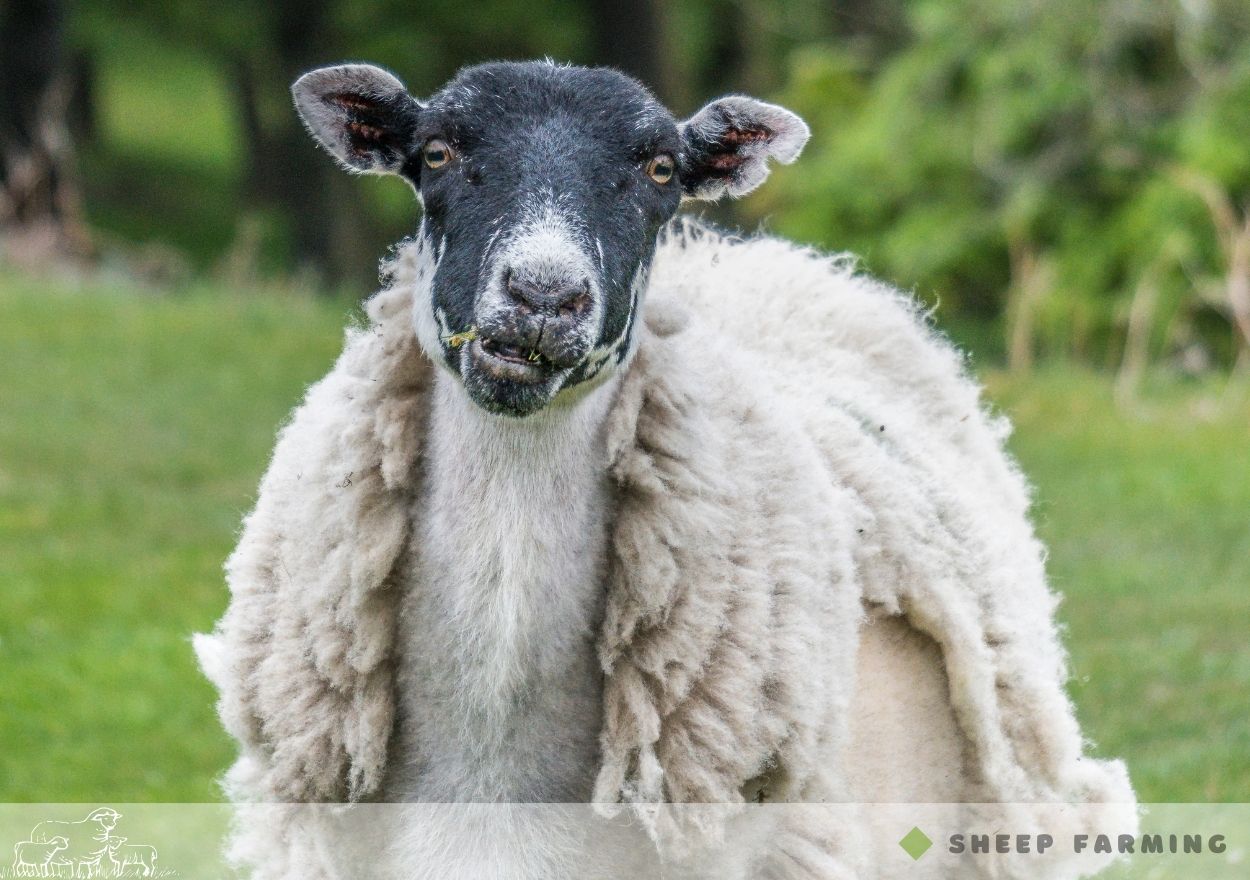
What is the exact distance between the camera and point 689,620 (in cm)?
402

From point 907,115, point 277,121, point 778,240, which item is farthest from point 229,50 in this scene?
point 778,240

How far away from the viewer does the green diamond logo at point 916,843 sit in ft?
14.8

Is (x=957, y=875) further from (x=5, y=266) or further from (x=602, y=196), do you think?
(x=5, y=266)

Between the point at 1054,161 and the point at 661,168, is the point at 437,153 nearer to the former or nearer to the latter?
the point at 661,168

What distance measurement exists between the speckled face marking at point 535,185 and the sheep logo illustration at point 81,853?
8.51 feet

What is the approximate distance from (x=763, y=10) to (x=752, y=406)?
24467 mm

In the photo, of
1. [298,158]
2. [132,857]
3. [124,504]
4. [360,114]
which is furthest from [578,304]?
[298,158]

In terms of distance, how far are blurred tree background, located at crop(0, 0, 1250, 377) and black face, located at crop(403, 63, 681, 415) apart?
7728mm

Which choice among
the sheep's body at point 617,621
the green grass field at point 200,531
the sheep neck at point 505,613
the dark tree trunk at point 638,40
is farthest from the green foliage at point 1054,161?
the sheep neck at point 505,613

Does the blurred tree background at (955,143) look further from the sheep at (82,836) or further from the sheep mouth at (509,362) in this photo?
the sheep mouth at (509,362)

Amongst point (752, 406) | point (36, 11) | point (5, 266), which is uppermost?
point (36, 11)

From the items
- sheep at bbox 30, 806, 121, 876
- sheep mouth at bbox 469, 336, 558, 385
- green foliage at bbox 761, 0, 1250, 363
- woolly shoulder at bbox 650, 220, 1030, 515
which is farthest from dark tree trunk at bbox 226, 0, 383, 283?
sheep mouth at bbox 469, 336, 558, 385

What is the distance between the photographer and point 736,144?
14.8ft

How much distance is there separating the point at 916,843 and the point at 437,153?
210 centimetres
